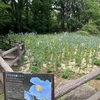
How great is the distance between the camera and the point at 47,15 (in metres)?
23.3

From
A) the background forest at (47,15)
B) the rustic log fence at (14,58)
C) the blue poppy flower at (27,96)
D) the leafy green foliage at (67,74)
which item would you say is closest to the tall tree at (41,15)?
the background forest at (47,15)

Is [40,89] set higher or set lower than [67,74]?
higher

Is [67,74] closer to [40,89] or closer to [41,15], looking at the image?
[40,89]

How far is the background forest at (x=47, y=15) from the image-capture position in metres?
20.7

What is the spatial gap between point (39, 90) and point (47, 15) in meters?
22.4

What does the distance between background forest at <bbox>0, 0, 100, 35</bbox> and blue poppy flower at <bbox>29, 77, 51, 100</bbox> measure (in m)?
16.6

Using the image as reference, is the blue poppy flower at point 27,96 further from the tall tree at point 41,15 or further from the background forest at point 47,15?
the tall tree at point 41,15

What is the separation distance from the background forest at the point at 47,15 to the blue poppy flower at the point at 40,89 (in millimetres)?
16586

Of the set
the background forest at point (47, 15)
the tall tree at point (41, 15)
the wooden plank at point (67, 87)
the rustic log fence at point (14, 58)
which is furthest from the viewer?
the tall tree at point (41, 15)

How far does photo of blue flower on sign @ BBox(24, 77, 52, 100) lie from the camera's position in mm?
1566

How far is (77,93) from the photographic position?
3.36 metres

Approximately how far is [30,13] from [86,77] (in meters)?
21.7

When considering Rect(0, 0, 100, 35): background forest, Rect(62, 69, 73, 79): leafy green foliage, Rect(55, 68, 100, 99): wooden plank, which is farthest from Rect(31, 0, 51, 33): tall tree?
Rect(55, 68, 100, 99): wooden plank

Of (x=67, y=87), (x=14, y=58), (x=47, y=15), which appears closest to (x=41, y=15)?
(x=47, y=15)
